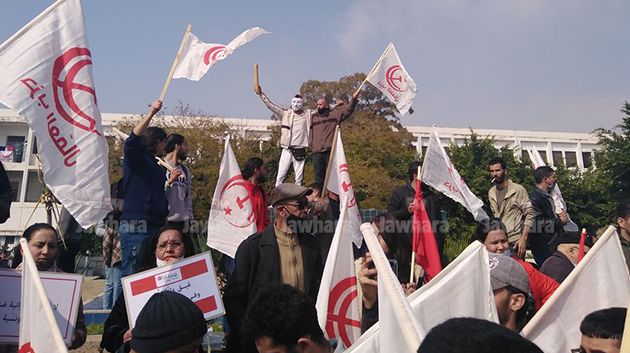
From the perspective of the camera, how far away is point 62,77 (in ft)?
13.3

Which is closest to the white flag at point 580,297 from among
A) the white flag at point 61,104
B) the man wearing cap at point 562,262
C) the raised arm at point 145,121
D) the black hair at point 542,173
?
the man wearing cap at point 562,262

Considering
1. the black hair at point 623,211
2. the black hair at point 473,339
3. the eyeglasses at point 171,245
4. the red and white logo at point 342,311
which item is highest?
the black hair at point 623,211

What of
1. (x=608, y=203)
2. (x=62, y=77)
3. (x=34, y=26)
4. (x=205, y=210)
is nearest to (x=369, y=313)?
(x=62, y=77)

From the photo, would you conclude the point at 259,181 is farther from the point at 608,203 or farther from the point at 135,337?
the point at 608,203

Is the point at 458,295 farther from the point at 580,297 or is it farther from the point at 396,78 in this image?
the point at 396,78

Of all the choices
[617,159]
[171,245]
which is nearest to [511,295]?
[171,245]

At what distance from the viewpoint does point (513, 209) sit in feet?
21.9

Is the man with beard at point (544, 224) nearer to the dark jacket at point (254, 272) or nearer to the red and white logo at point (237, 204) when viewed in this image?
the red and white logo at point (237, 204)

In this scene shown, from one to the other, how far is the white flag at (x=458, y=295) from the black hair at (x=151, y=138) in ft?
9.91

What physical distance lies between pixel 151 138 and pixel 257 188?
5.88ft

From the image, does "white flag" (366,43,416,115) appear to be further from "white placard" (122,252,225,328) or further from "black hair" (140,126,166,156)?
"white placard" (122,252,225,328)

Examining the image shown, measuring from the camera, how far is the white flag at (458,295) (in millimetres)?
2543

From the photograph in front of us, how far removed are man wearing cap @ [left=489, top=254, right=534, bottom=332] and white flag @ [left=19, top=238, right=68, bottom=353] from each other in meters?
2.02

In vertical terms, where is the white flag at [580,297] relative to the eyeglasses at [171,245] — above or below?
below
